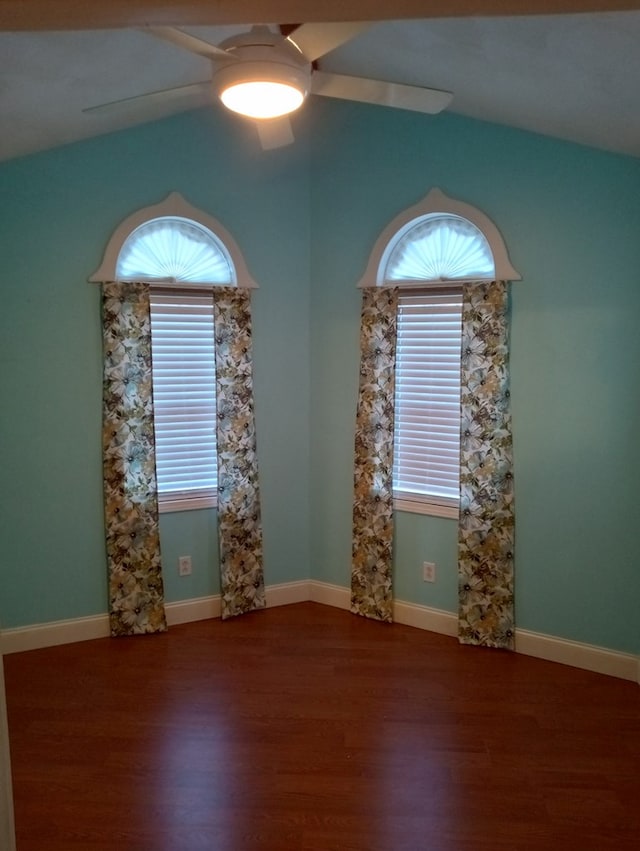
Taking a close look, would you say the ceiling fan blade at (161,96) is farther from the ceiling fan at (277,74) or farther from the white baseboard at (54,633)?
the white baseboard at (54,633)

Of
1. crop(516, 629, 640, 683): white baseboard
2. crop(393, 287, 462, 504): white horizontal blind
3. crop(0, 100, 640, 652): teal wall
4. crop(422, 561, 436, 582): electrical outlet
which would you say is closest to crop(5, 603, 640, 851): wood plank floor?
crop(516, 629, 640, 683): white baseboard

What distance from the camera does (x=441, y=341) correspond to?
4027mm

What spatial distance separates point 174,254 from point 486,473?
2261 mm

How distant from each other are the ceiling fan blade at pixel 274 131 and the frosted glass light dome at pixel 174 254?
138 centimetres

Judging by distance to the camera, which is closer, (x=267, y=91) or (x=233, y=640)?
(x=267, y=91)

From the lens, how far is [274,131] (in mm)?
2674

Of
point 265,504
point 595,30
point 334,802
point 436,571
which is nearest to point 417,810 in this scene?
point 334,802

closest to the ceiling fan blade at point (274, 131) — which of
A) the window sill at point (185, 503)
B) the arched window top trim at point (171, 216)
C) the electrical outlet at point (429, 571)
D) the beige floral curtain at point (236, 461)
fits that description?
the arched window top trim at point (171, 216)

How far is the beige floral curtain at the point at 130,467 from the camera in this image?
3.87 meters

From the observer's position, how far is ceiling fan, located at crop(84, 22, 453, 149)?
1.97 meters

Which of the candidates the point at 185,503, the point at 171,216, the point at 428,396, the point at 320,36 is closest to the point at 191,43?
the point at 320,36

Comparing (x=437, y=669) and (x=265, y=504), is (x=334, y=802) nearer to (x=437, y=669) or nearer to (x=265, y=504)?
(x=437, y=669)

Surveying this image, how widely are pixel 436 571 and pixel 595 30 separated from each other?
2935 mm

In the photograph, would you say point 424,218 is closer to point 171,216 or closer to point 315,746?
point 171,216
